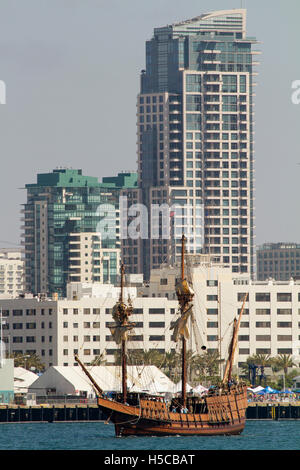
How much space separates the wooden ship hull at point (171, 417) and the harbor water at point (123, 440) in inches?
52.7

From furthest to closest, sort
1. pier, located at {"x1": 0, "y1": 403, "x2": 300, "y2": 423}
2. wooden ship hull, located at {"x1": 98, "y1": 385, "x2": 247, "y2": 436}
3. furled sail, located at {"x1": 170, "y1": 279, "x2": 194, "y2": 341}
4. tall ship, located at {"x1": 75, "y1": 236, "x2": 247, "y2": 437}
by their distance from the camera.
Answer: pier, located at {"x1": 0, "y1": 403, "x2": 300, "y2": 423} → furled sail, located at {"x1": 170, "y1": 279, "x2": 194, "y2": 341} → tall ship, located at {"x1": 75, "y1": 236, "x2": 247, "y2": 437} → wooden ship hull, located at {"x1": 98, "y1": 385, "x2": 247, "y2": 436}

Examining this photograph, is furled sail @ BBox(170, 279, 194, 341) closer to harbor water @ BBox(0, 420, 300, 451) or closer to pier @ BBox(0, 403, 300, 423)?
harbor water @ BBox(0, 420, 300, 451)

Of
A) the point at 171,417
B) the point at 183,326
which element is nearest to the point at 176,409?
the point at 171,417

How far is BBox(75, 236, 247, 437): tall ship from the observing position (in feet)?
437

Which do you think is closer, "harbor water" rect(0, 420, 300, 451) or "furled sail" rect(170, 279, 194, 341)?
"harbor water" rect(0, 420, 300, 451)

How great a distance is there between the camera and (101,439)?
132 meters

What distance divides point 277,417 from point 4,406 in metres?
40.8

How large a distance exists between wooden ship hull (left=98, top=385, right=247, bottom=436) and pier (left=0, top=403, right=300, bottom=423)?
46.7 meters

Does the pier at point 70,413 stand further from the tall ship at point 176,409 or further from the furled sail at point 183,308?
the furled sail at point 183,308

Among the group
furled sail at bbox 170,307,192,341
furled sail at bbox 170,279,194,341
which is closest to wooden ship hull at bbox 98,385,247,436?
furled sail at bbox 170,307,192,341

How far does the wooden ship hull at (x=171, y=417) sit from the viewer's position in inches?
5236

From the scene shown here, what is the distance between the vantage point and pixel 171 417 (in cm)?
13425
